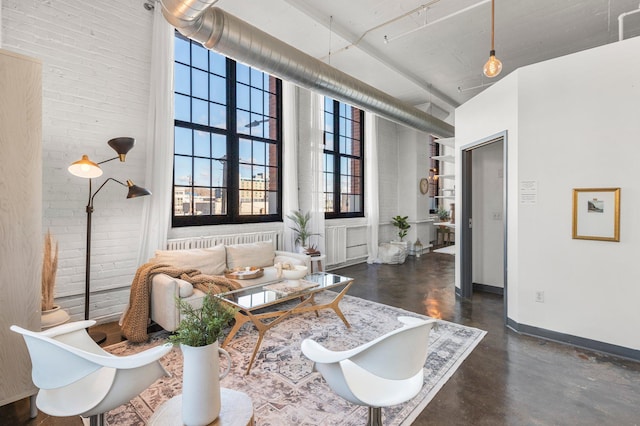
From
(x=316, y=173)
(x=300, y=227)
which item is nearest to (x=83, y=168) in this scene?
(x=300, y=227)

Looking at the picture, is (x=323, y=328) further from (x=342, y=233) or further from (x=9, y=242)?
(x=342, y=233)

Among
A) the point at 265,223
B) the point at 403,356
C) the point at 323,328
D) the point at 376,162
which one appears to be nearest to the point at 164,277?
the point at 323,328

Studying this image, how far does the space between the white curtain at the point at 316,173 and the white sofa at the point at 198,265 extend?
1.28 meters

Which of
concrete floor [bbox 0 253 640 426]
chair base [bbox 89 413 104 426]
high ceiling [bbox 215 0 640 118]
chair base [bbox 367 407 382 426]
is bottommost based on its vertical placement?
concrete floor [bbox 0 253 640 426]

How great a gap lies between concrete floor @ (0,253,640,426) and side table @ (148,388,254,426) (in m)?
1.11

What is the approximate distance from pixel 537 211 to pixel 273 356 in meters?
3.10

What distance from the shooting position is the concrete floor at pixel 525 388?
79.2 inches

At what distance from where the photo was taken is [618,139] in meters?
2.87

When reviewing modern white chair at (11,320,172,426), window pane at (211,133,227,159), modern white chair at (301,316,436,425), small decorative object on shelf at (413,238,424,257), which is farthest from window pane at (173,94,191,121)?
small decorative object on shelf at (413,238,424,257)

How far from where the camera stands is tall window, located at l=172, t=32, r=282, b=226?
4.40 m

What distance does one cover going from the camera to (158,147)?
3.85m

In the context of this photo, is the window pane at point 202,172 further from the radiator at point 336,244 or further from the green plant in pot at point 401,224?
the green plant in pot at point 401,224

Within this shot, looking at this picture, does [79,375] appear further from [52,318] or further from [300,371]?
[52,318]

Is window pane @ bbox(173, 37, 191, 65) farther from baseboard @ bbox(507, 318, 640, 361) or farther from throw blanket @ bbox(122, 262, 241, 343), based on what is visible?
baseboard @ bbox(507, 318, 640, 361)
